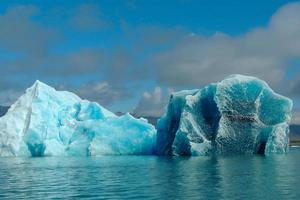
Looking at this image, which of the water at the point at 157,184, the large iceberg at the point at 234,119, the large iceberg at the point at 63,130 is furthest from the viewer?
the large iceberg at the point at 63,130

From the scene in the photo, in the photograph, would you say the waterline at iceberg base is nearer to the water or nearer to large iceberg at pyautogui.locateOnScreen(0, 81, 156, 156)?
large iceberg at pyautogui.locateOnScreen(0, 81, 156, 156)

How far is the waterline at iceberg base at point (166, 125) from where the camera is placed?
150 feet

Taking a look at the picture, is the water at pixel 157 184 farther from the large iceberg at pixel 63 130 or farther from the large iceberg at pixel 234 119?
the large iceberg at pixel 63 130

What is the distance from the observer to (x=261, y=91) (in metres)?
45.8

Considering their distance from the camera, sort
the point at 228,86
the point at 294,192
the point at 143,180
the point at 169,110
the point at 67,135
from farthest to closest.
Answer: the point at 67,135 → the point at 169,110 → the point at 228,86 → the point at 143,180 → the point at 294,192

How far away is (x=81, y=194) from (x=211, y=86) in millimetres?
27966

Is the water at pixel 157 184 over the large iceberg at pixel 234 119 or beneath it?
beneath

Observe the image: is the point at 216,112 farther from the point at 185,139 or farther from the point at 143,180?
the point at 143,180

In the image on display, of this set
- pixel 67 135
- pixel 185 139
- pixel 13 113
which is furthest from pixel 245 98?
pixel 13 113

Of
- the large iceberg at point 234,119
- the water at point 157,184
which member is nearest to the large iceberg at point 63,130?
the large iceberg at point 234,119

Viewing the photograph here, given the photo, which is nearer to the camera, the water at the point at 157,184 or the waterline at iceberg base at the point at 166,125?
the water at the point at 157,184

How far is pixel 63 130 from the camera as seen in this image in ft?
180

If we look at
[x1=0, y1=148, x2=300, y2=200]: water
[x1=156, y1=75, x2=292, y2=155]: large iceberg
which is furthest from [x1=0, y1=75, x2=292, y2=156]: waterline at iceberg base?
[x1=0, y1=148, x2=300, y2=200]: water

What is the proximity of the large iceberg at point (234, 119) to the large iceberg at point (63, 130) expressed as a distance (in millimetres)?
7144
